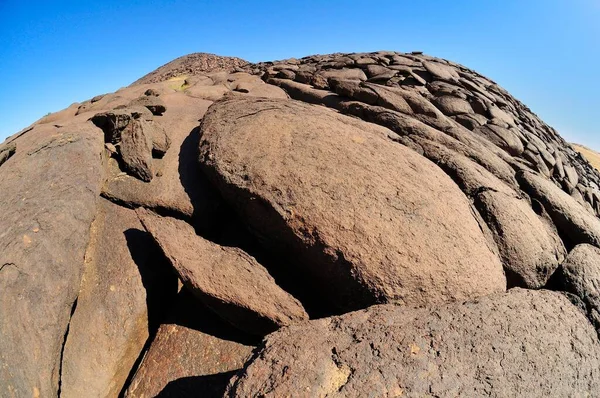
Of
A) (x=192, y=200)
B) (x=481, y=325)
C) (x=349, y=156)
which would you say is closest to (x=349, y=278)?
(x=481, y=325)

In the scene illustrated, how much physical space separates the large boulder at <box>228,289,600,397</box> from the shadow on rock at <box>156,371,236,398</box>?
72cm

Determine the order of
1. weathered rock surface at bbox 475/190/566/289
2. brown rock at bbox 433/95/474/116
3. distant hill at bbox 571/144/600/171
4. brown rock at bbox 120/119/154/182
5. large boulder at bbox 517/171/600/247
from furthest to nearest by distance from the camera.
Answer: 1. distant hill at bbox 571/144/600/171
2. brown rock at bbox 433/95/474/116
3. brown rock at bbox 120/119/154/182
4. large boulder at bbox 517/171/600/247
5. weathered rock surface at bbox 475/190/566/289

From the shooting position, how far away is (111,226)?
360cm

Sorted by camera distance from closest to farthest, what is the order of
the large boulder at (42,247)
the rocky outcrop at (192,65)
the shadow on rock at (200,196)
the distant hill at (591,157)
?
the large boulder at (42,247) → the shadow on rock at (200,196) → the rocky outcrop at (192,65) → the distant hill at (591,157)

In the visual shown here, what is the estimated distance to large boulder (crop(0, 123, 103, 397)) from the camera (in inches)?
99.2

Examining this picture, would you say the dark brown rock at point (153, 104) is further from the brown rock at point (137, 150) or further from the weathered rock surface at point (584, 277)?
the weathered rock surface at point (584, 277)

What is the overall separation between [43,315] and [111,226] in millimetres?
1058

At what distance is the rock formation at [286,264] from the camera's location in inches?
90.4

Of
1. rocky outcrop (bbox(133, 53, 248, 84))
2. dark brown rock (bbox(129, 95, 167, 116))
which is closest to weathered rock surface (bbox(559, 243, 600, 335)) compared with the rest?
dark brown rock (bbox(129, 95, 167, 116))

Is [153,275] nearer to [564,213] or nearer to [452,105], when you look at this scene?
[564,213]

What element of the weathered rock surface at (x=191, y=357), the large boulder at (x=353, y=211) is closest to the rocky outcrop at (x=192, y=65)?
the large boulder at (x=353, y=211)

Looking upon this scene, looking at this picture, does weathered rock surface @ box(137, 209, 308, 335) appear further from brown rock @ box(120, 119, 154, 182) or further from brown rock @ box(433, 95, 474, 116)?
brown rock @ box(433, 95, 474, 116)

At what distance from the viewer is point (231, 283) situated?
9.86 ft

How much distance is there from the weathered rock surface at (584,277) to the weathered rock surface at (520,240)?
0.09m
